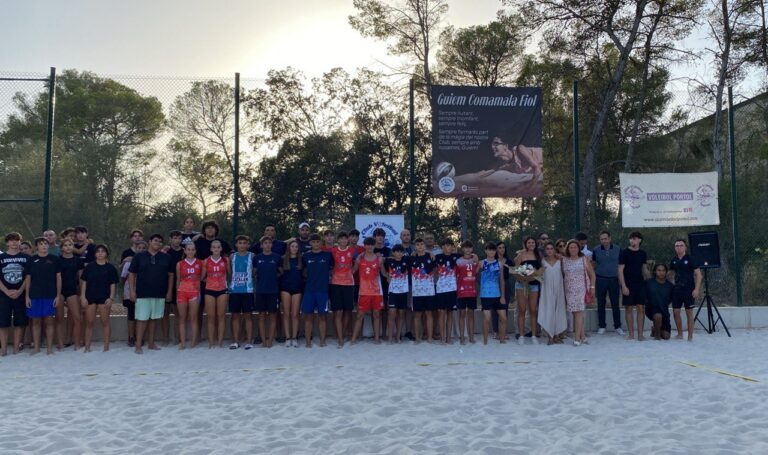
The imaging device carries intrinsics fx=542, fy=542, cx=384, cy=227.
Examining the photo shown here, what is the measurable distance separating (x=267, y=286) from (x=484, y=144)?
13.9 feet

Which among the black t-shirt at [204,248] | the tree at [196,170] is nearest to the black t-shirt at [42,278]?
the black t-shirt at [204,248]

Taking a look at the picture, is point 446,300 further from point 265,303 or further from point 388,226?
point 265,303

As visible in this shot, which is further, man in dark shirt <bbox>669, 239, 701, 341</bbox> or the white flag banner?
the white flag banner

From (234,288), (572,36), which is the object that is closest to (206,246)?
(234,288)

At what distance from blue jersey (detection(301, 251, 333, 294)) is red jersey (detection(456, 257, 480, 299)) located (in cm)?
191

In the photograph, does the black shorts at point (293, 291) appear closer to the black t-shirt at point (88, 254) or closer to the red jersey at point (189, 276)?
the red jersey at point (189, 276)

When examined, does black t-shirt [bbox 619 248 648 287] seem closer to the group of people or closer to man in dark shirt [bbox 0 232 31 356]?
the group of people

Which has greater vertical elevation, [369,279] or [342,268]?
[342,268]

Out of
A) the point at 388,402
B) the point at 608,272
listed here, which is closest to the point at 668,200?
the point at 608,272

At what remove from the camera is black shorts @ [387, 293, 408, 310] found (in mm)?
7867

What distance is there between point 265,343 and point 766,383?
592cm

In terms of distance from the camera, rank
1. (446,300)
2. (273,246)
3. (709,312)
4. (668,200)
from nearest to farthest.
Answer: (446,300), (273,246), (709,312), (668,200)

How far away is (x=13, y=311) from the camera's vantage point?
7336 mm

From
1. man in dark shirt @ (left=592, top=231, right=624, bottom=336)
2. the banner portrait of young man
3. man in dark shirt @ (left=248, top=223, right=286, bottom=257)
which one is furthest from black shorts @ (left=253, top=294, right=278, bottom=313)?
man in dark shirt @ (left=592, top=231, right=624, bottom=336)
